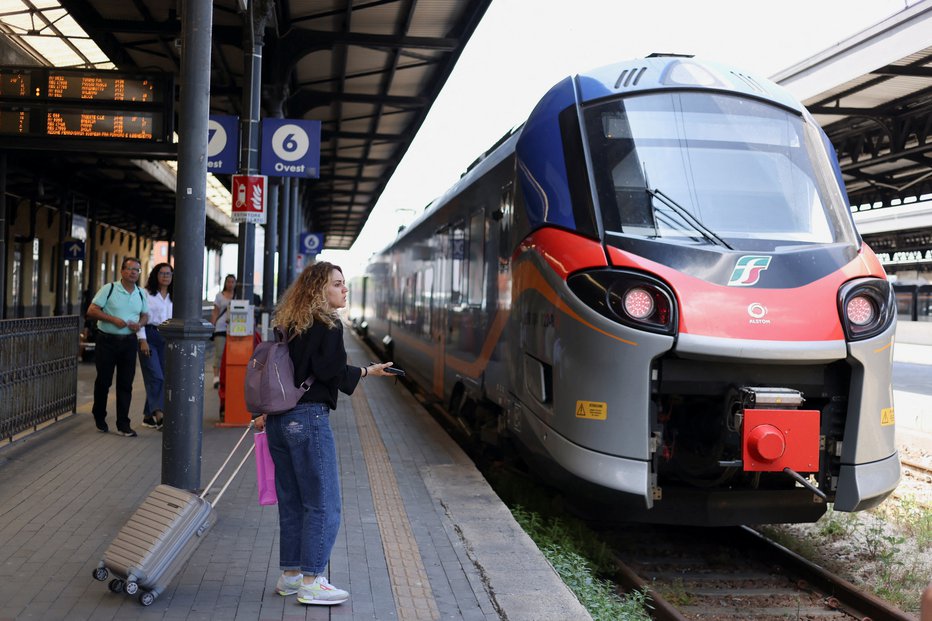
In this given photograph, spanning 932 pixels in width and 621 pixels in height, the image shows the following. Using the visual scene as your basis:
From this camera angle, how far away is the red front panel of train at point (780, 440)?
205 inches

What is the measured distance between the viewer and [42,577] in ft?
14.9

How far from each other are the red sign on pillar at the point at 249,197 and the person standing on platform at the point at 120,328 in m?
1.27

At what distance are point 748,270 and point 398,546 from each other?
2.62m

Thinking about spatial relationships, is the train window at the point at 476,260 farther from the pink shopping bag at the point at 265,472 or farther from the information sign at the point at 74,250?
→ the information sign at the point at 74,250

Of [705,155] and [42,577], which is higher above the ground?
[705,155]

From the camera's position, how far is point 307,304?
423 cm

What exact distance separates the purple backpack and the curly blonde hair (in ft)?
0.28

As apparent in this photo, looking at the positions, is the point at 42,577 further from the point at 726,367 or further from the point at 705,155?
the point at 705,155

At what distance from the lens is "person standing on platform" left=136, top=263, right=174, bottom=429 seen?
30.2 feet

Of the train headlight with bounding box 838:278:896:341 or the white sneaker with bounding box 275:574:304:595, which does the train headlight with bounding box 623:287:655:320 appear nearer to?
the train headlight with bounding box 838:278:896:341

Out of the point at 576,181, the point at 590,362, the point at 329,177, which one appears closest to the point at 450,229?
the point at 576,181

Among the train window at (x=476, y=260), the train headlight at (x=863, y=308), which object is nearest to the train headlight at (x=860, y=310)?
the train headlight at (x=863, y=308)

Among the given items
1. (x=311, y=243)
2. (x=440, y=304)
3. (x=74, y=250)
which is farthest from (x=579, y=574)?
(x=311, y=243)

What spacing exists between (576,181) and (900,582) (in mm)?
3281
